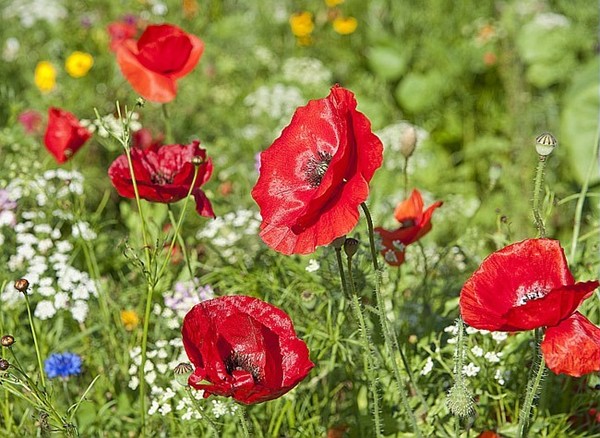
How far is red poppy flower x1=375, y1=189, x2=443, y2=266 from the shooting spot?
1.69 metres

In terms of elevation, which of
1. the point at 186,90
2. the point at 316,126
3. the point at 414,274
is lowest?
the point at 186,90

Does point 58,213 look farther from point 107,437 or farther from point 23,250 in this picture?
point 107,437

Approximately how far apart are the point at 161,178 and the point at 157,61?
14.3 inches

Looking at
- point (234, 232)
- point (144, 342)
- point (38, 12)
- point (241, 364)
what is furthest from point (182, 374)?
point (38, 12)

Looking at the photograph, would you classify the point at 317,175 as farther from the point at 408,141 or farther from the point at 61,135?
the point at 61,135

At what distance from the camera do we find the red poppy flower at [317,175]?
1246mm

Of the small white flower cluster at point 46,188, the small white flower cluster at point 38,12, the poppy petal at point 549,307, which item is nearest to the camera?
the poppy petal at point 549,307

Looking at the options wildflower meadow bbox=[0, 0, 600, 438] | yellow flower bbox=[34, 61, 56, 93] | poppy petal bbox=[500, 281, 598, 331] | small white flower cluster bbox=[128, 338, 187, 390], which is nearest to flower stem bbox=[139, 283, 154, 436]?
wildflower meadow bbox=[0, 0, 600, 438]

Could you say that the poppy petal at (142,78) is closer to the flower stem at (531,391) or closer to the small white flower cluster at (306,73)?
the flower stem at (531,391)

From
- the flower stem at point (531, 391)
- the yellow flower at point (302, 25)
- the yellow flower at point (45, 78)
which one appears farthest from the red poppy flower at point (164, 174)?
the yellow flower at point (302, 25)

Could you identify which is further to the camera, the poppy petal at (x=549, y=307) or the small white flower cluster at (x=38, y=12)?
the small white flower cluster at (x=38, y=12)

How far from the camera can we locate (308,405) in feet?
6.11

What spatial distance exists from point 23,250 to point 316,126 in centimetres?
97

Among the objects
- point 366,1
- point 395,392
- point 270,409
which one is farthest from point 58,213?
point 366,1
